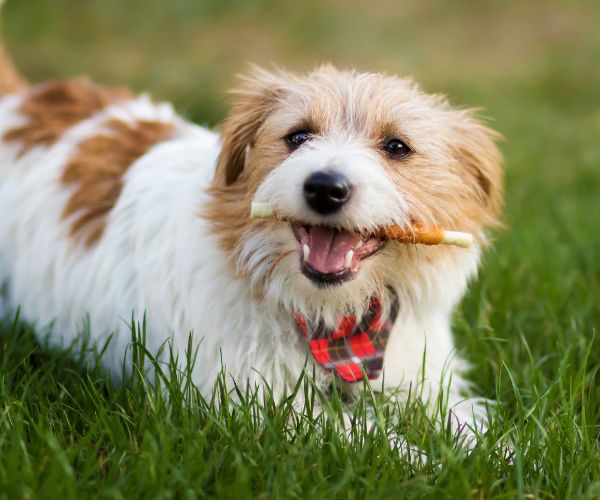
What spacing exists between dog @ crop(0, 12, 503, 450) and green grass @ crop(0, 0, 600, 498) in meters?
0.25

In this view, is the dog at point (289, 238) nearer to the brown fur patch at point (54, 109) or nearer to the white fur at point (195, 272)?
the white fur at point (195, 272)

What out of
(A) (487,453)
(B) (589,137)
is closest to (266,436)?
(A) (487,453)

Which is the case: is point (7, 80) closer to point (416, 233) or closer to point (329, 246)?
point (329, 246)

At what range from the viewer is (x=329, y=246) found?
9.45ft

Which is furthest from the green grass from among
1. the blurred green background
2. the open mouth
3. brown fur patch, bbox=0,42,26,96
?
brown fur patch, bbox=0,42,26,96

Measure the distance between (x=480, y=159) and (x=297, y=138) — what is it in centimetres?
78

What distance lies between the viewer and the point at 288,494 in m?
2.37

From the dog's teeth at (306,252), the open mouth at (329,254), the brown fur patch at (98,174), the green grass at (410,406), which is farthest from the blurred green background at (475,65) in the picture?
the dog's teeth at (306,252)

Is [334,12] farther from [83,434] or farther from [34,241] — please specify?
[83,434]

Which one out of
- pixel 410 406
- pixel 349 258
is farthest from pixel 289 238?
pixel 410 406

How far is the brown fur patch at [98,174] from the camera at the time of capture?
3.75 m

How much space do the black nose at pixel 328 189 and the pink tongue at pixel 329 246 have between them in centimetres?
18

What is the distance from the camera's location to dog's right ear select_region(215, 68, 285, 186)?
10.7 ft

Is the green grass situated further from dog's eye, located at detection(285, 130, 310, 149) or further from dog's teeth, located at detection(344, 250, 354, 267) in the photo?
dog's eye, located at detection(285, 130, 310, 149)
